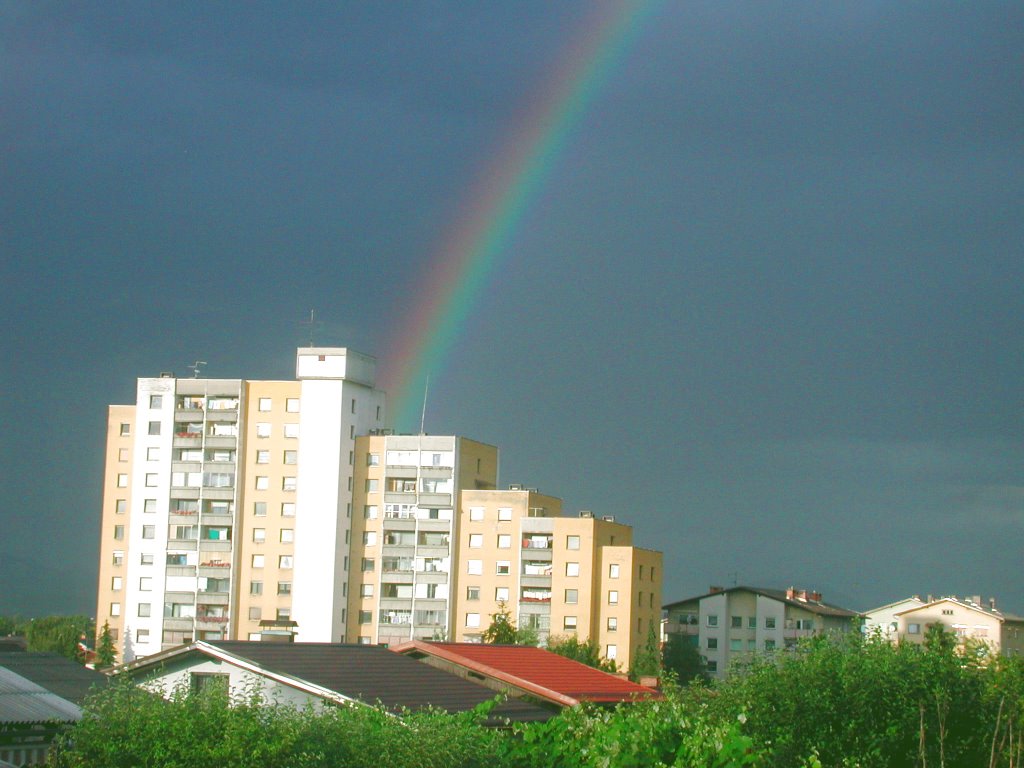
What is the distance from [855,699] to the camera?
2588cm

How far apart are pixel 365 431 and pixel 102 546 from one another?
80.0 feet

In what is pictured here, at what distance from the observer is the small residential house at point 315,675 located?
1165 inches

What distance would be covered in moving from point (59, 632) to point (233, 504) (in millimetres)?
A: 42436

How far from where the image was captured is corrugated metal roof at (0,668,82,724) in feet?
66.8

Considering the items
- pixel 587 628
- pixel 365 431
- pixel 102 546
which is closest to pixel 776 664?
pixel 587 628

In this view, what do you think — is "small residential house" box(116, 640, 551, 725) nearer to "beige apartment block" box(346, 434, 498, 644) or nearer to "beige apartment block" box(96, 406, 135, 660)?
"beige apartment block" box(346, 434, 498, 644)

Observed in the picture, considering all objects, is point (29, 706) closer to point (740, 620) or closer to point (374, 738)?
point (374, 738)

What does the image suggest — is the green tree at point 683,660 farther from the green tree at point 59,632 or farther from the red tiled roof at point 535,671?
the red tiled roof at point 535,671

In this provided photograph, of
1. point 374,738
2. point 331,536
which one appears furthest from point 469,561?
point 374,738

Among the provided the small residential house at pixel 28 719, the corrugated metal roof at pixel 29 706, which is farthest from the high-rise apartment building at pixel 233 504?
the corrugated metal roof at pixel 29 706

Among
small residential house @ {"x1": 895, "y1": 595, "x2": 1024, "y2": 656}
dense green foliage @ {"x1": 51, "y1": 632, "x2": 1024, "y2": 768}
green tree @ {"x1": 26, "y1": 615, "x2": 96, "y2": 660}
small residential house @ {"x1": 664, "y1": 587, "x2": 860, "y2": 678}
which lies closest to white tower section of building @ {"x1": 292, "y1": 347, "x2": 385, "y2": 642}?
green tree @ {"x1": 26, "y1": 615, "x2": 96, "y2": 660}

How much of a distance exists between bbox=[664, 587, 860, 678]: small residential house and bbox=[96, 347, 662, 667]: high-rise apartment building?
69.9ft

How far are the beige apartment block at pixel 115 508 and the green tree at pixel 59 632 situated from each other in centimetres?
1218

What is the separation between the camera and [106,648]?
333 feet
